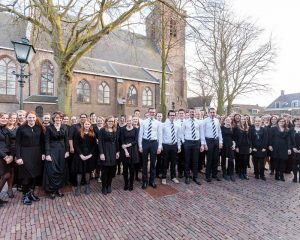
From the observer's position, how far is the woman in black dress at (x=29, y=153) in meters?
5.50

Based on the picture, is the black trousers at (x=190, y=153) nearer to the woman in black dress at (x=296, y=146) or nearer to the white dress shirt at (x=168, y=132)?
the white dress shirt at (x=168, y=132)

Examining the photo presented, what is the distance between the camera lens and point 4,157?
17.9ft

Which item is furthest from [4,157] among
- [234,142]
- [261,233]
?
[234,142]

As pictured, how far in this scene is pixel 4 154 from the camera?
5.45 metres

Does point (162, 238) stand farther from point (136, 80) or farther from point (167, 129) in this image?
point (136, 80)

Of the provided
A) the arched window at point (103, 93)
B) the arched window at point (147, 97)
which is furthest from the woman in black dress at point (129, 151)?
the arched window at point (147, 97)

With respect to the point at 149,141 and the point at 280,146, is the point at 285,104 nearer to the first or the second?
the point at 280,146

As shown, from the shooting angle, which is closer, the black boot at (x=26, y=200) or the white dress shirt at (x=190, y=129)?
the black boot at (x=26, y=200)

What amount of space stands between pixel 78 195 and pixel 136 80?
2759cm

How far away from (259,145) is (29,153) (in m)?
6.88

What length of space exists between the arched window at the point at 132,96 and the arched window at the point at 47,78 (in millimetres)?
9887

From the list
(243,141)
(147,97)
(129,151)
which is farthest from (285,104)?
(129,151)

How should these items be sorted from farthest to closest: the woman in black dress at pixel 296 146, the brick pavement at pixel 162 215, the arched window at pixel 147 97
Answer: the arched window at pixel 147 97
the woman in black dress at pixel 296 146
the brick pavement at pixel 162 215

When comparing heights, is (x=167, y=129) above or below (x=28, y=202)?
above
